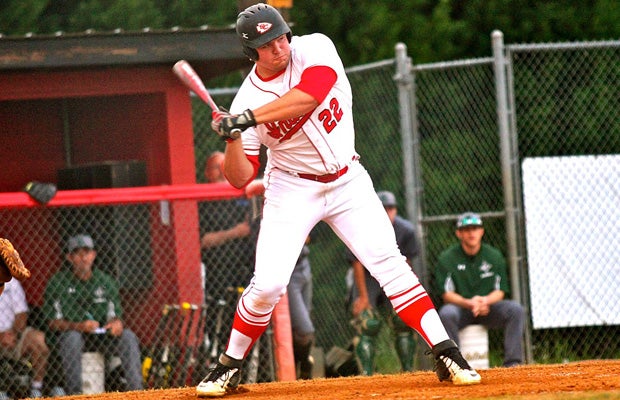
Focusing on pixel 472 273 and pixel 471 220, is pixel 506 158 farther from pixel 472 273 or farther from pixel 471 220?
pixel 472 273

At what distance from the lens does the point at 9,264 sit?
6766 mm

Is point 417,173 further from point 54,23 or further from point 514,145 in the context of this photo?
point 54,23

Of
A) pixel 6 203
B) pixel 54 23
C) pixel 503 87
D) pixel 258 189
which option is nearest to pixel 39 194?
pixel 6 203

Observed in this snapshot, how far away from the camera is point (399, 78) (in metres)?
10.7

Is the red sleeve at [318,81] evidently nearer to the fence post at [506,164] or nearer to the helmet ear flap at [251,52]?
the helmet ear flap at [251,52]

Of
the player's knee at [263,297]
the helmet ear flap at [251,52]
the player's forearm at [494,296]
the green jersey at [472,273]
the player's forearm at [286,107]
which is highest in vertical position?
the helmet ear flap at [251,52]

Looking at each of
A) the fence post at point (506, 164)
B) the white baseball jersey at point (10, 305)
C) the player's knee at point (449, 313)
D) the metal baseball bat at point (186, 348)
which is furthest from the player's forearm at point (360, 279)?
the white baseball jersey at point (10, 305)

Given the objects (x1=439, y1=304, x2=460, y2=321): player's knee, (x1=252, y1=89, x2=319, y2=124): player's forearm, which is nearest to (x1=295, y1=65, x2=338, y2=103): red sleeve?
(x1=252, y1=89, x2=319, y2=124): player's forearm

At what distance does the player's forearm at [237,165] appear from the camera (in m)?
6.80

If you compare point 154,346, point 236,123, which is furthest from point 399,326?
point 236,123

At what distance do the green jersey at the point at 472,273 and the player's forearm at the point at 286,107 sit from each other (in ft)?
13.9

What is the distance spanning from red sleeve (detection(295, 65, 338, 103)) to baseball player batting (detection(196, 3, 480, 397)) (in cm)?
4

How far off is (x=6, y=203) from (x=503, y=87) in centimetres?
423

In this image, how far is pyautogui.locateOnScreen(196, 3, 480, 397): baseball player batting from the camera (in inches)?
271
